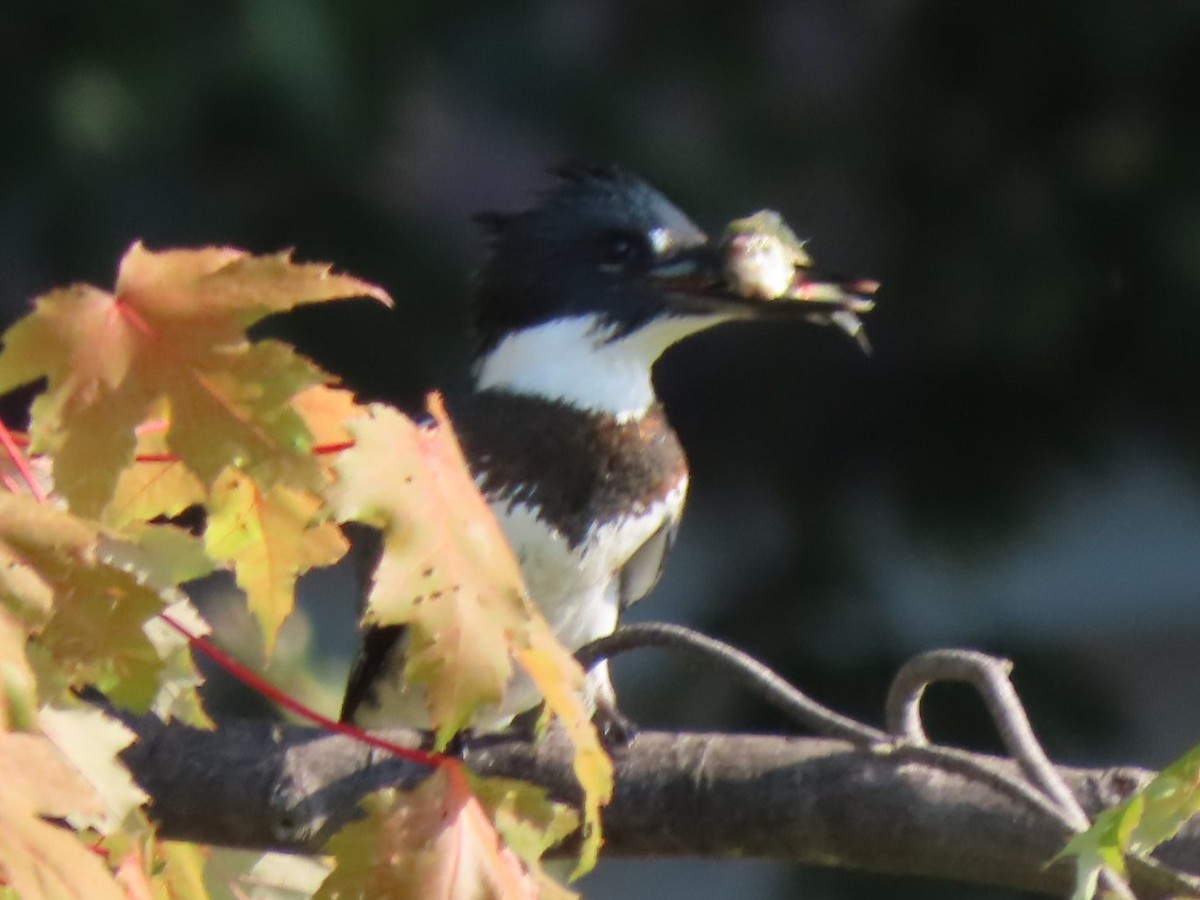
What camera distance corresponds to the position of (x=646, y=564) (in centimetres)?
142

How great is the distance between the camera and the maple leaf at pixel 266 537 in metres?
0.72

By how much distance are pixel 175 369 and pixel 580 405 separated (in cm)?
75

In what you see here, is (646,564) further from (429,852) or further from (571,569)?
(429,852)

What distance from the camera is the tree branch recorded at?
0.87 metres

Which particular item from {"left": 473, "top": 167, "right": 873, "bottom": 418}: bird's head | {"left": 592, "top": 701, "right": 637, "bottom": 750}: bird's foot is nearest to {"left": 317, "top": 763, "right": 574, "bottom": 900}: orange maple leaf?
{"left": 592, "top": 701, "right": 637, "bottom": 750}: bird's foot

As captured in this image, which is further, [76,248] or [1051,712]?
[1051,712]

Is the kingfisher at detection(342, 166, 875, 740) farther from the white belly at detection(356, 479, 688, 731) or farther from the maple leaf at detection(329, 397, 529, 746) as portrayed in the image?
the maple leaf at detection(329, 397, 529, 746)

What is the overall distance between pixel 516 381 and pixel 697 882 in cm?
188

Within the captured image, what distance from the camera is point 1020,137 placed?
240cm

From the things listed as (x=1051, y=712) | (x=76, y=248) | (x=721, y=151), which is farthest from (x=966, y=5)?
(x=76, y=248)

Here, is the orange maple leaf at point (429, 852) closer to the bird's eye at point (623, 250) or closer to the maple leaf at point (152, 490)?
the maple leaf at point (152, 490)

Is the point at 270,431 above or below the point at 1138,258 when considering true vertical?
below

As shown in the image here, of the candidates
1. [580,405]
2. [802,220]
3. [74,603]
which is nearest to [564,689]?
[74,603]

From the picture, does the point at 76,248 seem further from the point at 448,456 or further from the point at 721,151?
the point at 448,456
